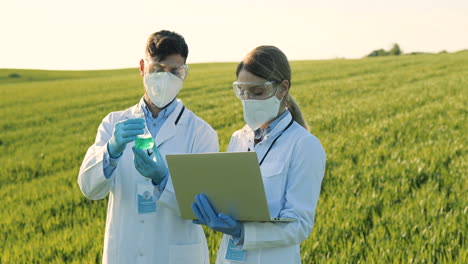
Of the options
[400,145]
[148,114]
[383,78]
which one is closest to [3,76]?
[383,78]

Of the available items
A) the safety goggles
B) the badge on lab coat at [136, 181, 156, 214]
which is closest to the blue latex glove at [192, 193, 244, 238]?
the badge on lab coat at [136, 181, 156, 214]

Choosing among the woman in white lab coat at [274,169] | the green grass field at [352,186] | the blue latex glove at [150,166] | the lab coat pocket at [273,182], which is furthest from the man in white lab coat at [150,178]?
the green grass field at [352,186]

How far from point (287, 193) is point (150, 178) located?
0.99m

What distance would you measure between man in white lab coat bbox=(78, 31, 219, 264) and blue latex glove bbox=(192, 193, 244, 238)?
51 centimetres

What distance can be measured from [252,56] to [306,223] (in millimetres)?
984

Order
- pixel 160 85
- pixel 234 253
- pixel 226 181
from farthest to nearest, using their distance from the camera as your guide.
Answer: pixel 160 85
pixel 234 253
pixel 226 181

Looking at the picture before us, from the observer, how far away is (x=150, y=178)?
3.29 metres

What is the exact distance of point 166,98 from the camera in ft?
11.4

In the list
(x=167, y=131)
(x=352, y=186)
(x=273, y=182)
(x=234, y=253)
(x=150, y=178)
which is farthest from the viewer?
(x=352, y=186)

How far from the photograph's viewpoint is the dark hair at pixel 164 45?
11.0 ft

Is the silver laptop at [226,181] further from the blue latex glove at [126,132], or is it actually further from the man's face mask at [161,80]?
the man's face mask at [161,80]

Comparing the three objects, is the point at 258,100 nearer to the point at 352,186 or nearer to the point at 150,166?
the point at 150,166

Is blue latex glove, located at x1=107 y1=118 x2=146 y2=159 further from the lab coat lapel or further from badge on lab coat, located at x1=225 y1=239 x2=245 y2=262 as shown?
badge on lab coat, located at x1=225 y1=239 x2=245 y2=262

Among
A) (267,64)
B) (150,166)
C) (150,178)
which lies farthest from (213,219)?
(267,64)
